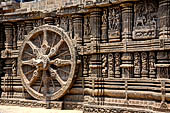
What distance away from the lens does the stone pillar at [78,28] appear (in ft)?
39.4

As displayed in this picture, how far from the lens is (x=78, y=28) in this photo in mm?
12047

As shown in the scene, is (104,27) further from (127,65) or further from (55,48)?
(55,48)

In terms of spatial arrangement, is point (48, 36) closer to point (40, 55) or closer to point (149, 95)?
point (40, 55)

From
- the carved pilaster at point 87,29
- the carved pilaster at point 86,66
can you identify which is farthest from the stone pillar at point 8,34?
the carved pilaster at point 86,66

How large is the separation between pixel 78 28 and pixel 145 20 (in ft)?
11.5

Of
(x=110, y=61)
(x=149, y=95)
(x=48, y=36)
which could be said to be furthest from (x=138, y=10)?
(x=48, y=36)

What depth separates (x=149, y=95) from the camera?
9.68 meters

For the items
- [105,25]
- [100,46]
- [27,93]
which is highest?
[105,25]

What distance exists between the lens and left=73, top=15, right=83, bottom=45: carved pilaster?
12000mm

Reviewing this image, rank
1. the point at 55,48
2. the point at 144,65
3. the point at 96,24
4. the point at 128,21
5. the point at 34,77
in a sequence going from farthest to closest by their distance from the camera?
the point at 34,77, the point at 55,48, the point at 96,24, the point at 128,21, the point at 144,65

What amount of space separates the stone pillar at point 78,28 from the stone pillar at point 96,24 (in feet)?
2.66

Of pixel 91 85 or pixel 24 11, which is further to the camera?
pixel 24 11

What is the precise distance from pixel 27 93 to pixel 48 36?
3468mm

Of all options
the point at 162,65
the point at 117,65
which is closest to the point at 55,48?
the point at 117,65
